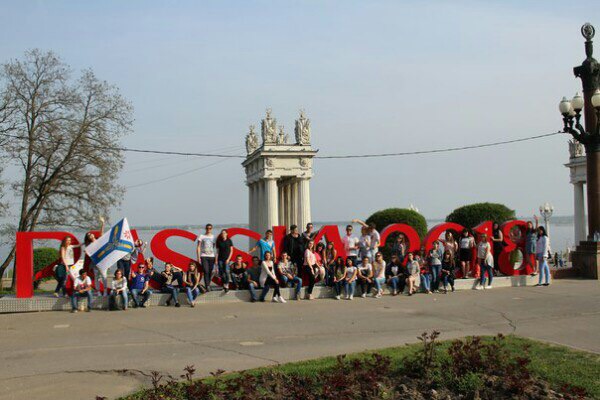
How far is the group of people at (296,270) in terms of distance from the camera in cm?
1658

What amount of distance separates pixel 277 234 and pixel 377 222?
48.4ft

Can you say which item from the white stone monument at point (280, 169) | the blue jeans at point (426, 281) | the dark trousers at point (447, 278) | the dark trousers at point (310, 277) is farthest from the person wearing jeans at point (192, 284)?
the white stone monument at point (280, 169)

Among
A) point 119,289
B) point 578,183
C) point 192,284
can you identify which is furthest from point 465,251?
point 578,183

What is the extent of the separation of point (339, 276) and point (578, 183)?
43976 mm

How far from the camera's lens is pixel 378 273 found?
1861 cm

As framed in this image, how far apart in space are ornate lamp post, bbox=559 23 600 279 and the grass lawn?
13.2 meters

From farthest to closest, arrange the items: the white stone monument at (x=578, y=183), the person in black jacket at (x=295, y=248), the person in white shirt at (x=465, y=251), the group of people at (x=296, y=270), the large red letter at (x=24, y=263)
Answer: the white stone monument at (x=578, y=183)
the person in white shirt at (x=465, y=251)
the person in black jacket at (x=295, y=248)
the group of people at (x=296, y=270)
the large red letter at (x=24, y=263)

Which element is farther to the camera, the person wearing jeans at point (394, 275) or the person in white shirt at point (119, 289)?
the person wearing jeans at point (394, 275)

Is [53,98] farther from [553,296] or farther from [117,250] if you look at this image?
[553,296]

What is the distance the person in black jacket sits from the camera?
18.6 meters

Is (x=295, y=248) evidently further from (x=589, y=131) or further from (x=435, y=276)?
(x=589, y=131)

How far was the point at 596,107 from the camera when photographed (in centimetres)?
2162

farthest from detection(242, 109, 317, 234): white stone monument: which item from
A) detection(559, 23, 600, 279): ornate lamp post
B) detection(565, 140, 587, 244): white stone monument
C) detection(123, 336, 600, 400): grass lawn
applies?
detection(123, 336, 600, 400): grass lawn

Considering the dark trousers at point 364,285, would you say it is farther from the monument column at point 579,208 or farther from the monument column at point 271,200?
the monument column at point 579,208
